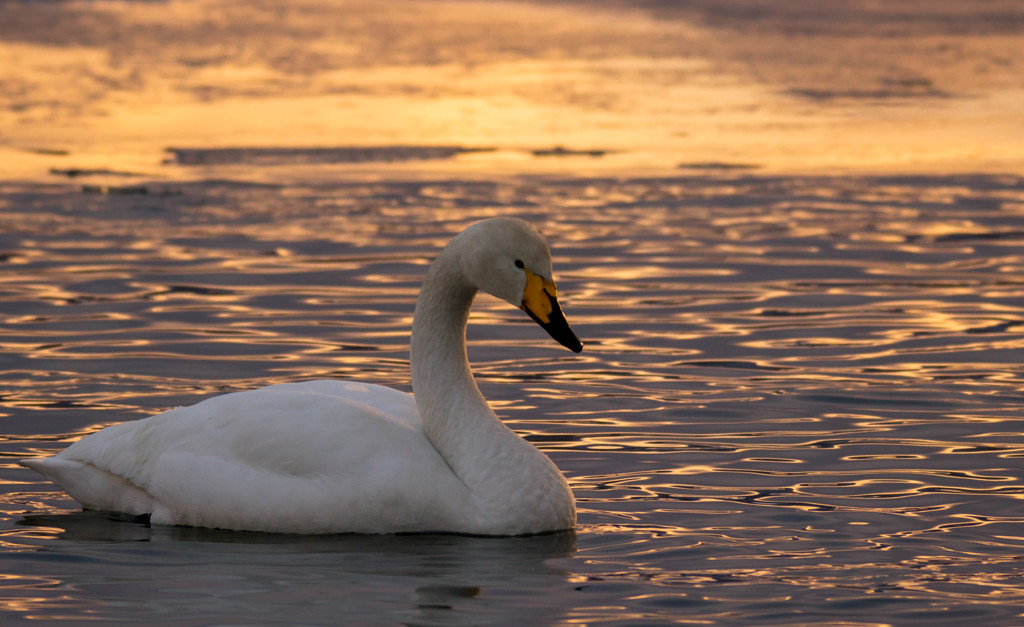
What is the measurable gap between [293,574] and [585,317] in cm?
571

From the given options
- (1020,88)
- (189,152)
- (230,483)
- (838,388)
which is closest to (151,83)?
(189,152)

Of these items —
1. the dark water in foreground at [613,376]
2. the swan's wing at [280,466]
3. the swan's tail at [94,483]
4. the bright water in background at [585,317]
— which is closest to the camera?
the dark water in foreground at [613,376]

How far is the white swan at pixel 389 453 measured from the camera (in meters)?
7.09

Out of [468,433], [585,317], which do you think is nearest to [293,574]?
[468,433]

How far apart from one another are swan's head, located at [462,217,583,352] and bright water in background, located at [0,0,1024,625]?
0.94 m

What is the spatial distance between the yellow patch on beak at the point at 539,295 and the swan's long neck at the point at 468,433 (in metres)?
0.35

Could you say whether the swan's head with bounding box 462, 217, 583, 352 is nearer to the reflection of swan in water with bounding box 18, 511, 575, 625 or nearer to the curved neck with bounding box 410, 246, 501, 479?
the curved neck with bounding box 410, 246, 501, 479

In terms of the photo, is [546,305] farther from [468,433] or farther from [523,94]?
[523,94]

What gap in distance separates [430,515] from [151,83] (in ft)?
59.3

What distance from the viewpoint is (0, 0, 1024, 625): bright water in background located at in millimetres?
6527

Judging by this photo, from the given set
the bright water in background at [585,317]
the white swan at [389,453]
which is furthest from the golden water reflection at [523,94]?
the white swan at [389,453]

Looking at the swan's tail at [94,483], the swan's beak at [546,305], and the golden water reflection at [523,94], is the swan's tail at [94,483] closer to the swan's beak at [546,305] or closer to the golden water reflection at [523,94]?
the swan's beak at [546,305]

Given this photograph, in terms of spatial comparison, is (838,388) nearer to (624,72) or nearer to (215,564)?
(215,564)

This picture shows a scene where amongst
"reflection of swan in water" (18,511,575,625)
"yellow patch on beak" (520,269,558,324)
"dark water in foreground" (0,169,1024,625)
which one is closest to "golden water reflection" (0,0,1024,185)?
"dark water in foreground" (0,169,1024,625)
